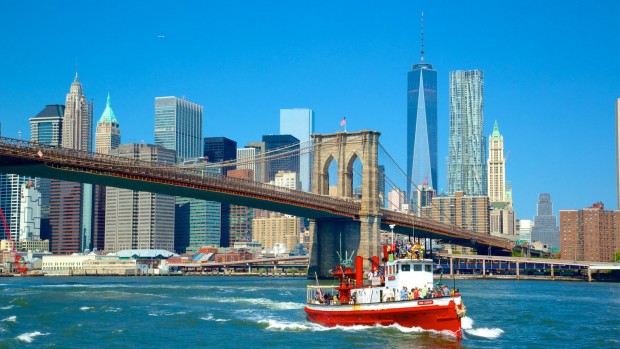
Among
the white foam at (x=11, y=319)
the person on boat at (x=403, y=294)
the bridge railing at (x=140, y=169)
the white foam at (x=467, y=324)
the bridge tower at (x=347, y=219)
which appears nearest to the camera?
the person on boat at (x=403, y=294)

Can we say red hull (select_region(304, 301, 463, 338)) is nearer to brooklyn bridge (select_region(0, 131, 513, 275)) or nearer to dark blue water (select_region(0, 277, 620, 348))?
dark blue water (select_region(0, 277, 620, 348))

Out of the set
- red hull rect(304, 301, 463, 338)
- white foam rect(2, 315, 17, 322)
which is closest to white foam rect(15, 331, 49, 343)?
white foam rect(2, 315, 17, 322)

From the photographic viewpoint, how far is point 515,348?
43.7m

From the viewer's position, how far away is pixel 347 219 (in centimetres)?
11556

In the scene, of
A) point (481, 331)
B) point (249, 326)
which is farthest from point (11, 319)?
point (481, 331)

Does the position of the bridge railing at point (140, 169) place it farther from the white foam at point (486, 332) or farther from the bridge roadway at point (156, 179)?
the white foam at point (486, 332)

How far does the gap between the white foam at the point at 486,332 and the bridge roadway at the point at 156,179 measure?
44766 mm

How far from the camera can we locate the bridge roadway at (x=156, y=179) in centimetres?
7975

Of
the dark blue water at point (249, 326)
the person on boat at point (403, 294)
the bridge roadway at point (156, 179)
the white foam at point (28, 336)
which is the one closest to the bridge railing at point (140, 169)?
the bridge roadway at point (156, 179)

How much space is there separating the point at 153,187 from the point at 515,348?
56337 mm

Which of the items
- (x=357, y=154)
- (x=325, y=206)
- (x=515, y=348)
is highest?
(x=357, y=154)

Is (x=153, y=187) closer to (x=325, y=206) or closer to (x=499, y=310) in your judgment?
(x=325, y=206)

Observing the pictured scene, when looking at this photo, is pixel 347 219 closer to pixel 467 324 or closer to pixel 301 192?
pixel 301 192

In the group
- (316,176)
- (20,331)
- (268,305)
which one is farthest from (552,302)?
(316,176)
